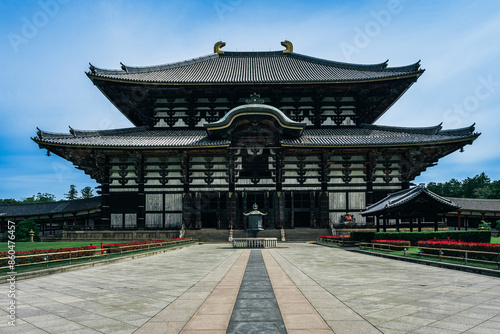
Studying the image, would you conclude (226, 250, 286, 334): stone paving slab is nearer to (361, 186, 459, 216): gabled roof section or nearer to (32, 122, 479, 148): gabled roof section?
(361, 186, 459, 216): gabled roof section

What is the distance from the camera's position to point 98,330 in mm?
5520

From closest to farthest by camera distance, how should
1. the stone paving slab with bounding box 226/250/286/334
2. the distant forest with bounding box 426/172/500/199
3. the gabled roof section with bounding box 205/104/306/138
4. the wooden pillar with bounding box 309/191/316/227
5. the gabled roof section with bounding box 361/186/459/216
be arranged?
1. the stone paving slab with bounding box 226/250/286/334
2. the gabled roof section with bounding box 361/186/459/216
3. the gabled roof section with bounding box 205/104/306/138
4. the wooden pillar with bounding box 309/191/316/227
5. the distant forest with bounding box 426/172/500/199

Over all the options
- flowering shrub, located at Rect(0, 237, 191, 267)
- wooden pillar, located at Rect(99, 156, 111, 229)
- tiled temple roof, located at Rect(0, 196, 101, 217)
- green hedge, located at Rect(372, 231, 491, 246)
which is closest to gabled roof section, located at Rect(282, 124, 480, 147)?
green hedge, located at Rect(372, 231, 491, 246)

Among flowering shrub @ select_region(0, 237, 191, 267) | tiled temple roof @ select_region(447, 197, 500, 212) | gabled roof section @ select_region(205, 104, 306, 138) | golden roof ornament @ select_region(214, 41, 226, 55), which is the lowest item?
flowering shrub @ select_region(0, 237, 191, 267)

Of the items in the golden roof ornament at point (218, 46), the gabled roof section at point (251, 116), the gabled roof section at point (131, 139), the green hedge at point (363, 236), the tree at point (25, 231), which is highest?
the golden roof ornament at point (218, 46)

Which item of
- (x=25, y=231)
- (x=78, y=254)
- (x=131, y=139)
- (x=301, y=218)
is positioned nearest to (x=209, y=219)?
(x=301, y=218)

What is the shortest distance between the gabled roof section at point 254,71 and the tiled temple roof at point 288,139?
198 inches

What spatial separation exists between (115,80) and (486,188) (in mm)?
72776

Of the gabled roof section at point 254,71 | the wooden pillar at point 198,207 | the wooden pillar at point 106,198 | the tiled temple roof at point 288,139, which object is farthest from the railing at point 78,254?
the gabled roof section at point 254,71

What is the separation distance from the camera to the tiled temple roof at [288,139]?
2863 cm

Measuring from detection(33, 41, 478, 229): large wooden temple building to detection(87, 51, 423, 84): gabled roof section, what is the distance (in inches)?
10.5

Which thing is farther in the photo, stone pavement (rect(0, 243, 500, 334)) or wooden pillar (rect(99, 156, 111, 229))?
wooden pillar (rect(99, 156, 111, 229))

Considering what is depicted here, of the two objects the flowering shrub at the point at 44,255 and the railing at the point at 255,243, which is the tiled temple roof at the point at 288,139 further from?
the flowering shrub at the point at 44,255

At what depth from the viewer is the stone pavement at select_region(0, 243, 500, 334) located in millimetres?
5676
